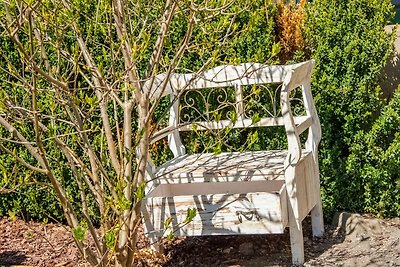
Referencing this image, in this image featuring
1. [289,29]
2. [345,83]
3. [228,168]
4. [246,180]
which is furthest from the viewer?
[289,29]

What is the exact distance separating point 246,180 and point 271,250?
76cm

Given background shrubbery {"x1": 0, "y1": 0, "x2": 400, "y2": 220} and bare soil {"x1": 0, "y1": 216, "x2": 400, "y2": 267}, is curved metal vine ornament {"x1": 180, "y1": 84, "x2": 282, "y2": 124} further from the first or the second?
bare soil {"x1": 0, "y1": 216, "x2": 400, "y2": 267}

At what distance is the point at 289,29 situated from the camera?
229 inches

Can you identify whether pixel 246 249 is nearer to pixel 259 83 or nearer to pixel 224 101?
pixel 224 101

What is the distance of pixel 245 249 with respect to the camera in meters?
5.52

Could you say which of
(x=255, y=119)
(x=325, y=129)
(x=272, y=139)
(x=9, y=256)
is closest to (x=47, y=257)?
(x=9, y=256)

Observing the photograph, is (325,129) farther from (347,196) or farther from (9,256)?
(9,256)

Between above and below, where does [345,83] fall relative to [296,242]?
above

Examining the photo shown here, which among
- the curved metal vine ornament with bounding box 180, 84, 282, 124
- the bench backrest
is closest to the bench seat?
the bench backrest

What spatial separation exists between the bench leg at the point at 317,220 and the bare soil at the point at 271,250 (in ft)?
0.19

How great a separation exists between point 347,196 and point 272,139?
73cm

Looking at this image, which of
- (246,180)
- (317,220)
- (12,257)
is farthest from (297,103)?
(12,257)

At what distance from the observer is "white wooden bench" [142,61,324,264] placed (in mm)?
4793

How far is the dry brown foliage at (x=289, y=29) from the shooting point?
5824 mm
